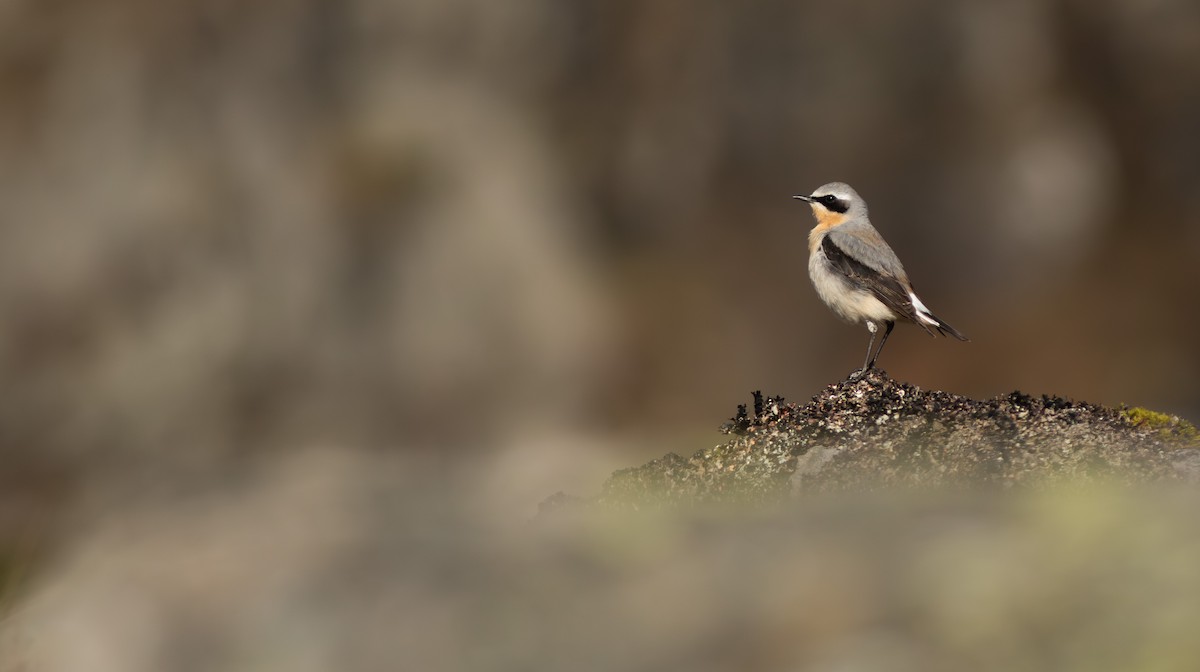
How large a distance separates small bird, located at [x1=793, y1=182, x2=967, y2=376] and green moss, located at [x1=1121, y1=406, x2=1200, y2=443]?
140 centimetres

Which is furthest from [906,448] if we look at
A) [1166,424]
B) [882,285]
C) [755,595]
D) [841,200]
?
[841,200]

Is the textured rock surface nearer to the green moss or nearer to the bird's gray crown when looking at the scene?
the green moss

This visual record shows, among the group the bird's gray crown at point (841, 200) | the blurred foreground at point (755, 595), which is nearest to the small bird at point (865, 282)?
the bird's gray crown at point (841, 200)

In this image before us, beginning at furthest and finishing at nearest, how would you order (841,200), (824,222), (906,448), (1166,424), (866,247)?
(824,222), (841,200), (866,247), (1166,424), (906,448)

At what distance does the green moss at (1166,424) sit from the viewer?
695cm

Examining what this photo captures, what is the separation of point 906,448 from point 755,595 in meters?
1.84

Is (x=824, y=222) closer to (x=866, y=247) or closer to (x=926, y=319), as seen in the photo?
(x=866, y=247)

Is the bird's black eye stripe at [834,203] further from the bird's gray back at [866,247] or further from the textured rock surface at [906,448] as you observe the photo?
the textured rock surface at [906,448]

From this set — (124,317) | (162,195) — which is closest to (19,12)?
(162,195)

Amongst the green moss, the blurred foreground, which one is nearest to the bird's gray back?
the green moss

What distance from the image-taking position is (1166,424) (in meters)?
7.05

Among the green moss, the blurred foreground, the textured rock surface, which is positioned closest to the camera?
the blurred foreground

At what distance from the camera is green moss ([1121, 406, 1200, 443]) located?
274 inches

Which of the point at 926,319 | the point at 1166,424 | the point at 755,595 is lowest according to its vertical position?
the point at 755,595
